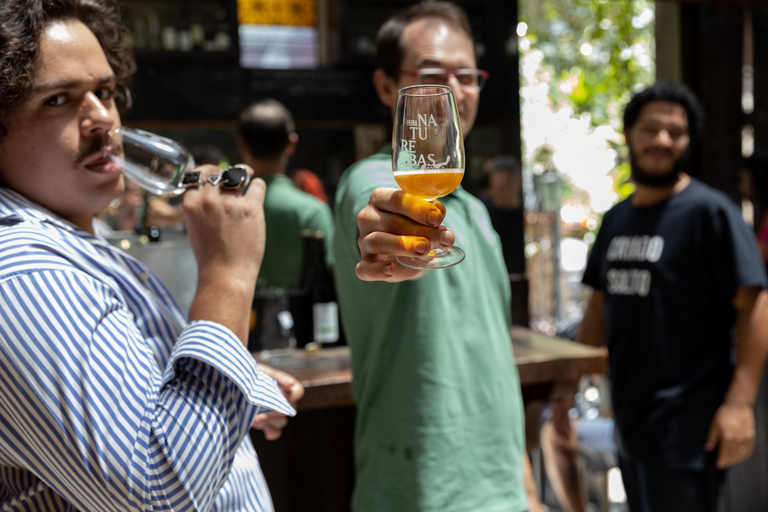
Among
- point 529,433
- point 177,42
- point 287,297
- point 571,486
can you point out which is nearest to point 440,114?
point 287,297

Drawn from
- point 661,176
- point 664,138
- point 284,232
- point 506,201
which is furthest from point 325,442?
point 664,138

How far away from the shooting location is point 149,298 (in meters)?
0.97

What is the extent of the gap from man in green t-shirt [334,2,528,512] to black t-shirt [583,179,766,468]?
1061mm

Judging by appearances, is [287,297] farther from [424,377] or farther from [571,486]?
[571,486]

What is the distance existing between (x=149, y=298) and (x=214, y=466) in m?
0.31

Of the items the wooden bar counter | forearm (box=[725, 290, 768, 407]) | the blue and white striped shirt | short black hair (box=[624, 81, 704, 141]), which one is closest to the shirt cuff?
the blue and white striped shirt

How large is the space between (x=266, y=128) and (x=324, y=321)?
37.5 inches

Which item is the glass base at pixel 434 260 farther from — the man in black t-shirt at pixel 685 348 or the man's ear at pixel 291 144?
the man's ear at pixel 291 144

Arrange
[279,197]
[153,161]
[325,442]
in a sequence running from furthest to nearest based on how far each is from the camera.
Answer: [279,197]
[325,442]
[153,161]

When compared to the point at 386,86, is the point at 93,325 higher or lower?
lower

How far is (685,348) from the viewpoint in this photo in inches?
88.2

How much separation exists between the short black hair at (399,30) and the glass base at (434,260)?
0.65 m

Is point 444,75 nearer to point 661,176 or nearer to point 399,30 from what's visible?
point 399,30

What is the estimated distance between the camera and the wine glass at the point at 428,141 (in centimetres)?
82
